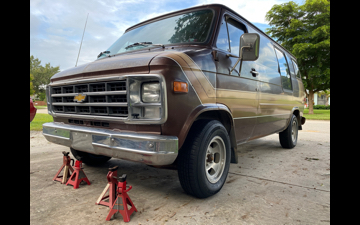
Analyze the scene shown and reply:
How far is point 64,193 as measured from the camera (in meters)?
2.90

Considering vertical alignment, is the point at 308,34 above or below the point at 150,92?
above

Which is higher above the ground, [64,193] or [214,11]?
[214,11]

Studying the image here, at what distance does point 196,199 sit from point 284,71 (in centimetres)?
400

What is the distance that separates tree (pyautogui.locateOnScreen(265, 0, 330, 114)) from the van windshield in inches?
757

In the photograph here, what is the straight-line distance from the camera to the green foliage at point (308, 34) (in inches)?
786

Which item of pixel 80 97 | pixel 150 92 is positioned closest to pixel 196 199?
pixel 150 92

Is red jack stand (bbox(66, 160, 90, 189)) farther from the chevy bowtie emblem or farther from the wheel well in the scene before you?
the wheel well

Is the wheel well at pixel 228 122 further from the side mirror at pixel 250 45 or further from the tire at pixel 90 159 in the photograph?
the tire at pixel 90 159

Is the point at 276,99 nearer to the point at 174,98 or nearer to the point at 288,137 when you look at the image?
the point at 288,137

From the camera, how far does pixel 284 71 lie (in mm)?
5535

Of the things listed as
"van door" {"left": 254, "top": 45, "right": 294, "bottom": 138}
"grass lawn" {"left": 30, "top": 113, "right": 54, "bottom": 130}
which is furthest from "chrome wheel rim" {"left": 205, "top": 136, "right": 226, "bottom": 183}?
"grass lawn" {"left": 30, "top": 113, "right": 54, "bottom": 130}
